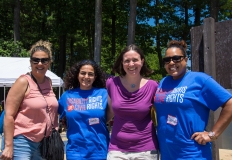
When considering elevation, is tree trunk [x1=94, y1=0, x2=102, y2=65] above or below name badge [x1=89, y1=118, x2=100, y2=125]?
above

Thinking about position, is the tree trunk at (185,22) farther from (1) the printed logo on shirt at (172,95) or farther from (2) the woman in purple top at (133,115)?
(1) the printed logo on shirt at (172,95)

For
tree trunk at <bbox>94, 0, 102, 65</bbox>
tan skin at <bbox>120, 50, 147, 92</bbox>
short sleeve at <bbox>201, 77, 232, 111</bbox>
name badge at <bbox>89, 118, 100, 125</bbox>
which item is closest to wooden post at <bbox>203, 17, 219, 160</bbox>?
short sleeve at <bbox>201, 77, 232, 111</bbox>

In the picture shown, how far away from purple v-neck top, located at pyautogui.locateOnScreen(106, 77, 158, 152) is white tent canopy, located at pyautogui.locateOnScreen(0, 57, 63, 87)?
823 cm

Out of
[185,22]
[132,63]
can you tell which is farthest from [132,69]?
[185,22]

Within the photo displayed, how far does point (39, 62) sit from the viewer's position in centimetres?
317

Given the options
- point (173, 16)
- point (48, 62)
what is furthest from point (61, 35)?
point (48, 62)

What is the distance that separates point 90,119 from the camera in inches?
125

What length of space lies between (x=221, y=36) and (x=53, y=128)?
6.38 feet

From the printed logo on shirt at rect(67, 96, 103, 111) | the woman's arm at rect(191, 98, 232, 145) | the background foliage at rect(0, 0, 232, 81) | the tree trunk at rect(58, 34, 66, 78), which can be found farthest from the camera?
the tree trunk at rect(58, 34, 66, 78)

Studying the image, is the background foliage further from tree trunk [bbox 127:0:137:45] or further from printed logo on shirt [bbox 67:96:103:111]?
printed logo on shirt [bbox 67:96:103:111]

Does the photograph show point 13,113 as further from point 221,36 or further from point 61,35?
point 61,35

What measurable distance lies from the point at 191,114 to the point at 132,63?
2.79 ft

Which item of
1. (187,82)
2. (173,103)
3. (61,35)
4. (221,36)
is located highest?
(61,35)

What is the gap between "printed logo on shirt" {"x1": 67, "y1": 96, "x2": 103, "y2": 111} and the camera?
10.6 ft
